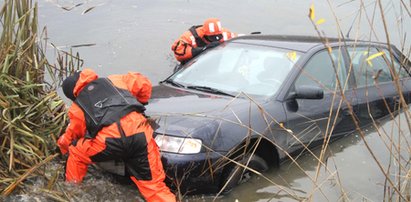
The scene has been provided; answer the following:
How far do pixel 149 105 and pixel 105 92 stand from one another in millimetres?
784

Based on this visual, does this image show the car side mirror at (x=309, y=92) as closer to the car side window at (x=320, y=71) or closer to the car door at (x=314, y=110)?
the car door at (x=314, y=110)

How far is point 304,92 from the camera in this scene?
4727 millimetres

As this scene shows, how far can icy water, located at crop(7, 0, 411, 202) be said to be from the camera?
13.4 feet

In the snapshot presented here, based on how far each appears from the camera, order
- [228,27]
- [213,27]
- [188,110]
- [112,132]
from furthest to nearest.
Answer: [228,27]
[213,27]
[188,110]
[112,132]

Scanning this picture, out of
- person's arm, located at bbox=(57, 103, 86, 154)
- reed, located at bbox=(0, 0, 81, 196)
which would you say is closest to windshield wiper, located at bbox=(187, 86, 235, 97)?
reed, located at bbox=(0, 0, 81, 196)

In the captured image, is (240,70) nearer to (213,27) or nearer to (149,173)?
(149,173)

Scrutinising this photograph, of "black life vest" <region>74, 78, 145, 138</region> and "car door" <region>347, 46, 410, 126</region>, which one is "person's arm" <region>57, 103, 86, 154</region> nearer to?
"black life vest" <region>74, 78, 145, 138</region>

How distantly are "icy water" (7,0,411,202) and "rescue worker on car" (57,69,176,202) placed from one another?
29 cm

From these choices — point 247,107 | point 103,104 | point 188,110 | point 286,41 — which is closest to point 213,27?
point 286,41

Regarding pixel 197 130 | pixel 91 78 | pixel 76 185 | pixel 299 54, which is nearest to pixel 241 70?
pixel 299 54

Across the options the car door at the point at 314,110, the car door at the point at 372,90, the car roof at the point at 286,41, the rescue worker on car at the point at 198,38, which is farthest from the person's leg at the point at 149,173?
the rescue worker on car at the point at 198,38

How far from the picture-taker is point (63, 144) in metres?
4.15

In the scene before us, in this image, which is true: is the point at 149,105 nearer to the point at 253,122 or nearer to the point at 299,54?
the point at 253,122

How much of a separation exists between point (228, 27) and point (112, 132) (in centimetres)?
910
